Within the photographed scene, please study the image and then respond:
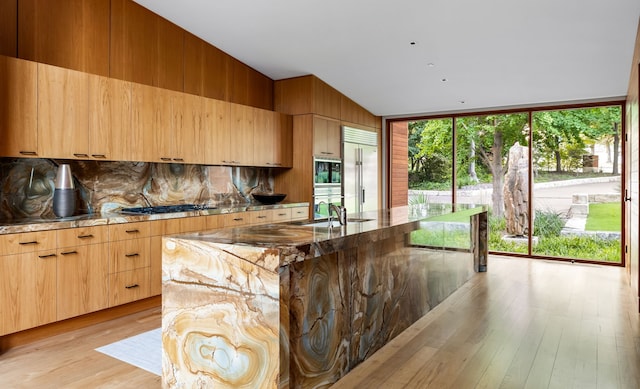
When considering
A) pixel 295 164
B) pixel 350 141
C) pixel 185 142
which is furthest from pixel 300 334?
pixel 350 141

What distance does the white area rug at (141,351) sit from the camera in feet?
9.33

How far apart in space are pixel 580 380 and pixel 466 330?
944 mm

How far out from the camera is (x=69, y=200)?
3693 millimetres

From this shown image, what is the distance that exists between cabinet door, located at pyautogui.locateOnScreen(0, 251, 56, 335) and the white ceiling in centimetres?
279

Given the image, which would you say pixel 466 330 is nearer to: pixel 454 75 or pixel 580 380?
pixel 580 380

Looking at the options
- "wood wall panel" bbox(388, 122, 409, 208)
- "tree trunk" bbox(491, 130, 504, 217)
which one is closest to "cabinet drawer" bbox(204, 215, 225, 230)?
"wood wall panel" bbox(388, 122, 409, 208)

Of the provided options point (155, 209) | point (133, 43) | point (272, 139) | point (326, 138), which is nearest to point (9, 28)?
point (133, 43)

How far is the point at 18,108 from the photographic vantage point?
10.9ft

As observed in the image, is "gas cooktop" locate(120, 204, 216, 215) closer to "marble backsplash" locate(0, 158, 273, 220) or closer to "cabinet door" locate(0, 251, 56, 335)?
"marble backsplash" locate(0, 158, 273, 220)

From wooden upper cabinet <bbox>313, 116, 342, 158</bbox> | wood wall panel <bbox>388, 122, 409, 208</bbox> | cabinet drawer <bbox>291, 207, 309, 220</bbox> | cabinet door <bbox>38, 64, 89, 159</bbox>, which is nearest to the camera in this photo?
cabinet door <bbox>38, 64, 89, 159</bbox>

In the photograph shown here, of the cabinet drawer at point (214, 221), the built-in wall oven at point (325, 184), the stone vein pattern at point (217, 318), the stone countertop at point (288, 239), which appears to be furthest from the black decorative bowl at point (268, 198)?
the stone vein pattern at point (217, 318)

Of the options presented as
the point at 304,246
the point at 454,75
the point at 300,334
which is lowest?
the point at 300,334

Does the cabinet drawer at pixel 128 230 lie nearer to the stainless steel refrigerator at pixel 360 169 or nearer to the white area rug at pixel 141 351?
the white area rug at pixel 141 351

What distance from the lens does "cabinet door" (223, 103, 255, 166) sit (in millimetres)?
5355
